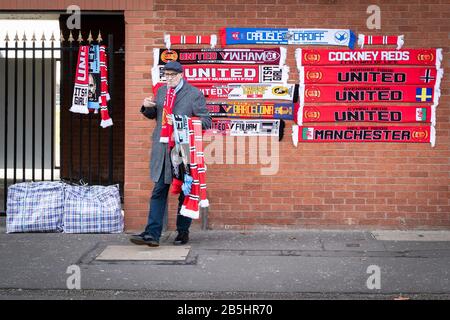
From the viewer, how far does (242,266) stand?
687cm

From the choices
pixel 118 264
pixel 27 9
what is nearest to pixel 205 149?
pixel 118 264

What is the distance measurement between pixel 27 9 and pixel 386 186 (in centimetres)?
482

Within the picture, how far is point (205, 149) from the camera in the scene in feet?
28.3

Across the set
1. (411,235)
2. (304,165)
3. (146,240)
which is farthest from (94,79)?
(411,235)

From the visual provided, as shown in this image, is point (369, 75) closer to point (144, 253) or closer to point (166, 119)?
point (166, 119)

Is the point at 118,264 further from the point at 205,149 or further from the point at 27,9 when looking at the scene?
the point at 27,9

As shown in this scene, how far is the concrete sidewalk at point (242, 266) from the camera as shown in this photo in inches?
236

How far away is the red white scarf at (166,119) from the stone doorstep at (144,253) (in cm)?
110

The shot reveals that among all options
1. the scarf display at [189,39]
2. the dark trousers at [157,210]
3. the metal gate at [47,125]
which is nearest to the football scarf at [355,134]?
the scarf display at [189,39]

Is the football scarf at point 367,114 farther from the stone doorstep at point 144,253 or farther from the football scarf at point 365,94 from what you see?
the stone doorstep at point 144,253

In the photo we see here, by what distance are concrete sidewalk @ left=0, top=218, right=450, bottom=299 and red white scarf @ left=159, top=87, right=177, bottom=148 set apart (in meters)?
1.17

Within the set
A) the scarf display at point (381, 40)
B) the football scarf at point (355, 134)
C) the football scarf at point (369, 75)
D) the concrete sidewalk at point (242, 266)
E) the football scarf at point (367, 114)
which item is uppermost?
the scarf display at point (381, 40)

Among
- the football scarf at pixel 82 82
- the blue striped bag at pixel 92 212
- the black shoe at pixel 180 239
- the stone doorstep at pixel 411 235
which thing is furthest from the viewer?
the football scarf at pixel 82 82
